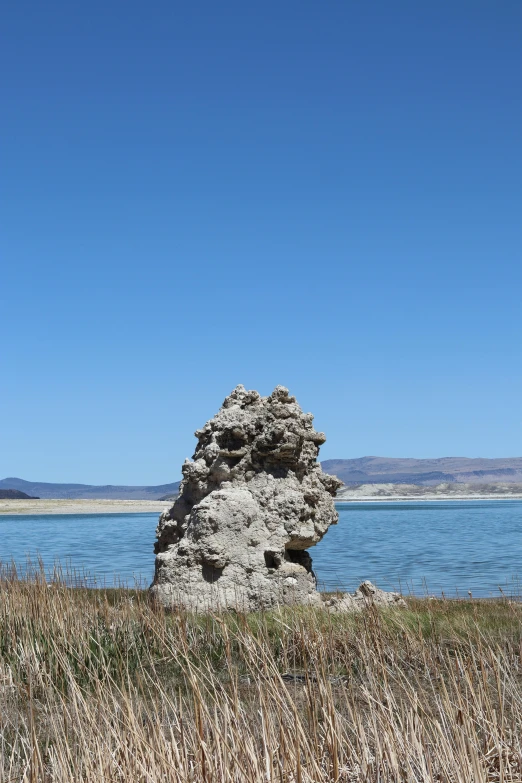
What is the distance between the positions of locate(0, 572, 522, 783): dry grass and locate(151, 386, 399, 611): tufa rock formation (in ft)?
2.44

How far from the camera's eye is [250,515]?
8.45m

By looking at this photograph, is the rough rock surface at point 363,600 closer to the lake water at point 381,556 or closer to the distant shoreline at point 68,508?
the lake water at point 381,556

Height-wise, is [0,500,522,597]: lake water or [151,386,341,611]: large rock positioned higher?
[151,386,341,611]: large rock

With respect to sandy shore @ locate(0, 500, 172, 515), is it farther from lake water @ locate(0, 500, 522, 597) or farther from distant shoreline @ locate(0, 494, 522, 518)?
lake water @ locate(0, 500, 522, 597)

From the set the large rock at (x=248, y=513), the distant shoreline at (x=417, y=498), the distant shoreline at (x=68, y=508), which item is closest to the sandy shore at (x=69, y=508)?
the distant shoreline at (x=68, y=508)

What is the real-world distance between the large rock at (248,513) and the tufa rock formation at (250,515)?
0.03 feet

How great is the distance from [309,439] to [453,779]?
5.83 metres

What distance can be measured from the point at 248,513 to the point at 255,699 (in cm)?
382

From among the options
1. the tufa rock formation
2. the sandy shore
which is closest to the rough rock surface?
the tufa rock formation

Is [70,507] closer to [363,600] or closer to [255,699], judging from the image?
[363,600]

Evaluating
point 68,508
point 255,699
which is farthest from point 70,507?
point 255,699

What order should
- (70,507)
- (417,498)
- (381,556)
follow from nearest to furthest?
(381,556) < (70,507) < (417,498)

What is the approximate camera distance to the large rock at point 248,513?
8.23m

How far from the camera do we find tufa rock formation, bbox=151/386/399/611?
8.23 metres
